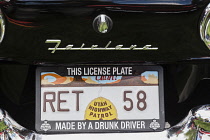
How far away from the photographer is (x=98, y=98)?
277 centimetres

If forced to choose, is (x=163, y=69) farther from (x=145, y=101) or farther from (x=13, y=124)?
(x=13, y=124)

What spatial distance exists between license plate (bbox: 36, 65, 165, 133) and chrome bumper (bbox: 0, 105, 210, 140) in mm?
44

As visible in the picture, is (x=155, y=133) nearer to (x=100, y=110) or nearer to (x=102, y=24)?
(x=100, y=110)

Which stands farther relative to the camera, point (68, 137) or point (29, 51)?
point (68, 137)

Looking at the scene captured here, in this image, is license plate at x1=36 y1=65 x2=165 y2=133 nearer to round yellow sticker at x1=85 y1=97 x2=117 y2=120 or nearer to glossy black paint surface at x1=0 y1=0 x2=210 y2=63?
round yellow sticker at x1=85 y1=97 x2=117 y2=120

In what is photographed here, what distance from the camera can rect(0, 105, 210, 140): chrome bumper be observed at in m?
2.79

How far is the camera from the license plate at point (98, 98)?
2.75 m

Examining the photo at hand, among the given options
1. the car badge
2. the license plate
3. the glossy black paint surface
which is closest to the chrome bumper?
the license plate

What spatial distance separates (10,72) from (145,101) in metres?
0.96

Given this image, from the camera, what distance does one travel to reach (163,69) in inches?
109

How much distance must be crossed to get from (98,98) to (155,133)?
478 mm

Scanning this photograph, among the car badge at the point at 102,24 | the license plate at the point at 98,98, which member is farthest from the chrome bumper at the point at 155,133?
the car badge at the point at 102,24

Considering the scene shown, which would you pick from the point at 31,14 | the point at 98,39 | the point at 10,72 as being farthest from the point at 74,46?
the point at 10,72

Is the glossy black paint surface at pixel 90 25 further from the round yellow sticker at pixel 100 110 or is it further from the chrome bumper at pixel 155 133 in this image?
the chrome bumper at pixel 155 133
